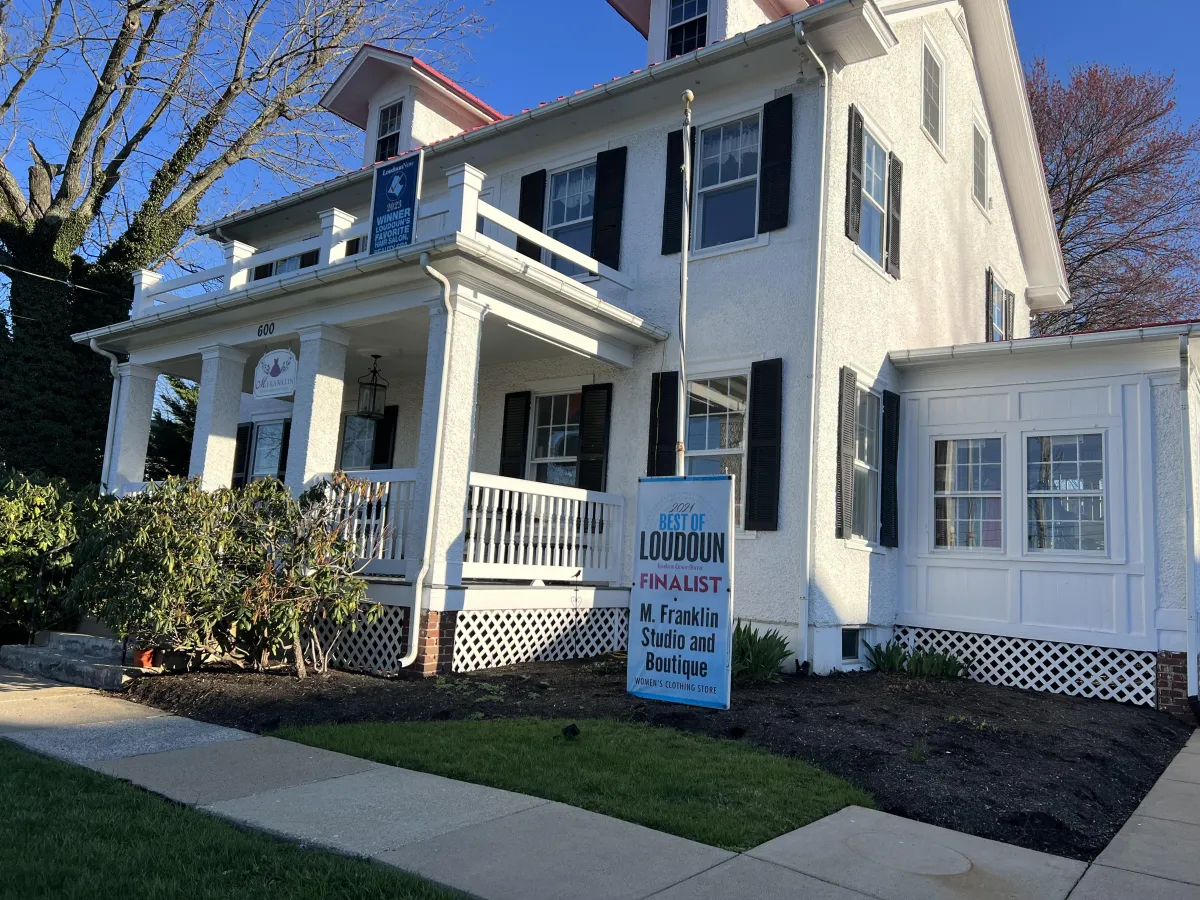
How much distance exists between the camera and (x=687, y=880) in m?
3.89

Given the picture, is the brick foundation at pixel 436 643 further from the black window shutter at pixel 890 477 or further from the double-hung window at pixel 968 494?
the double-hung window at pixel 968 494

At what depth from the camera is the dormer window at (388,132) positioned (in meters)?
16.1

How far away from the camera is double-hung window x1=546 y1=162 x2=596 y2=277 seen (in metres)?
11.9

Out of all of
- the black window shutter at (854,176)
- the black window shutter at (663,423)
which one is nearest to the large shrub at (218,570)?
the black window shutter at (663,423)

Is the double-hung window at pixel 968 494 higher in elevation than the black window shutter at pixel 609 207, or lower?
lower

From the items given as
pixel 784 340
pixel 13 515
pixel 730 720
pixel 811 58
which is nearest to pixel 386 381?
pixel 13 515

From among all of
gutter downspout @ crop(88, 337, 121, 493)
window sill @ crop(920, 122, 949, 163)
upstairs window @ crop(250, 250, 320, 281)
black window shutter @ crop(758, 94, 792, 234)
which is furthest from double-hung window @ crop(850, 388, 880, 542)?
gutter downspout @ crop(88, 337, 121, 493)

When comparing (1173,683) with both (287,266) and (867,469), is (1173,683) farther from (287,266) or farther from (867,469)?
(287,266)

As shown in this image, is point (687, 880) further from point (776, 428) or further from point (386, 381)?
point (386, 381)

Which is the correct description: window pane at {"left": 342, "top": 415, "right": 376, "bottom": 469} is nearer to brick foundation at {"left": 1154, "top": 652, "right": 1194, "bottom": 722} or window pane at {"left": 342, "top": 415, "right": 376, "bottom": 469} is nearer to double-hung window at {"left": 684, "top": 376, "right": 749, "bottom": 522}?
double-hung window at {"left": 684, "top": 376, "right": 749, "bottom": 522}

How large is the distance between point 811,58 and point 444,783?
327 inches

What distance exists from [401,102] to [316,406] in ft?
26.8

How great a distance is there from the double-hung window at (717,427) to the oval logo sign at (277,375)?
4520 millimetres

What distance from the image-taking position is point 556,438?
466 inches
